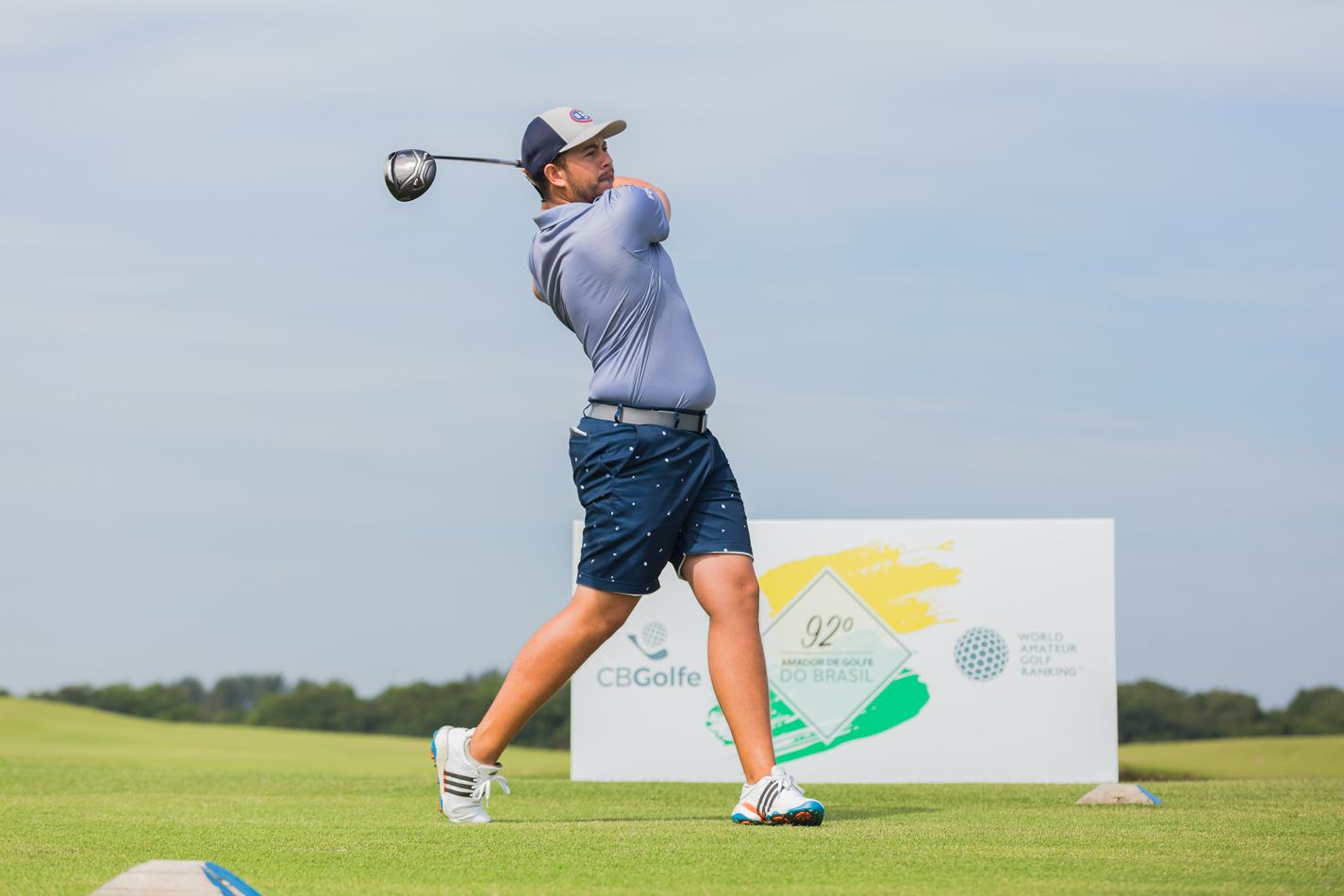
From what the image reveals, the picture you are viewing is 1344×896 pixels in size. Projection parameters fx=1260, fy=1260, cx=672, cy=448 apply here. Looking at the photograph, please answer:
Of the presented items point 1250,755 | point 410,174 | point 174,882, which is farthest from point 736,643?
point 1250,755

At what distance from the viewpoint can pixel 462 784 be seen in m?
3.16

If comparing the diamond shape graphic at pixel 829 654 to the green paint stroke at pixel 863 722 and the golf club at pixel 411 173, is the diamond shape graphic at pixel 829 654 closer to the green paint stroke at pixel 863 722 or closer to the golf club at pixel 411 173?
the green paint stroke at pixel 863 722

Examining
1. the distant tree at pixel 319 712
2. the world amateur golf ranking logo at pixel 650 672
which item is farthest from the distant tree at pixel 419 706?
the world amateur golf ranking logo at pixel 650 672

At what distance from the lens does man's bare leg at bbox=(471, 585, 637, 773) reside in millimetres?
3152

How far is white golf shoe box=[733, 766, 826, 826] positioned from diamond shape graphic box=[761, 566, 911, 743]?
9.96ft

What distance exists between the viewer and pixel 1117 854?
7.71 feet

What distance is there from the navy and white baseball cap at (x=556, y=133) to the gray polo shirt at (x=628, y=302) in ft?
0.50

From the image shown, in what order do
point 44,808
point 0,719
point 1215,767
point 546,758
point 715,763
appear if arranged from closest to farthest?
point 44,808
point 715,763
point 1215,767
point 546,758
point 0,719

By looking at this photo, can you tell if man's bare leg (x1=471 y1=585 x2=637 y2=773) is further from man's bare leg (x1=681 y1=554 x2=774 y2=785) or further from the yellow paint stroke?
the yellow paint stroke

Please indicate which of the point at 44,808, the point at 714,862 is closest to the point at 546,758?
the point at 44,808

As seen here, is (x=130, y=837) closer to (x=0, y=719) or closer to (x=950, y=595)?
(x=950, y=595)

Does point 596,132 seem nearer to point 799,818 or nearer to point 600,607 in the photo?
point 600,607

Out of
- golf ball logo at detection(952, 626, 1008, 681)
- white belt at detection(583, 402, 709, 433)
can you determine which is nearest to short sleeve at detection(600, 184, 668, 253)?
white belt at detection(583, 402, 709, 433)

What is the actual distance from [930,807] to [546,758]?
23.5 feet
